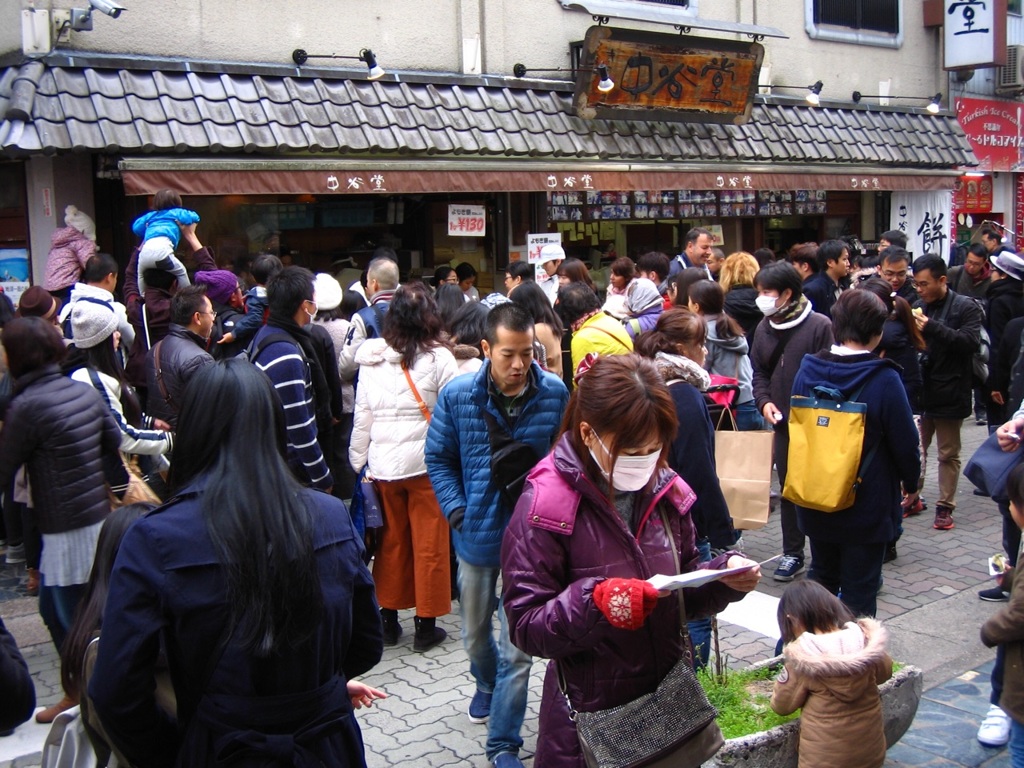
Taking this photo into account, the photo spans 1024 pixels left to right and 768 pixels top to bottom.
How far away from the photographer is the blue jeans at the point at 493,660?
168 inches

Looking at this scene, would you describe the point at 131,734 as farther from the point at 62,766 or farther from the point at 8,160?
the point at 8,160

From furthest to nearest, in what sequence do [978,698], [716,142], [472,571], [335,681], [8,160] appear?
[716,142]
[8,160]
[978,698]
[472,571]
[335,681]

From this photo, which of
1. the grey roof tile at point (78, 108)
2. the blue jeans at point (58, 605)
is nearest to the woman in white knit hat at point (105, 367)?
the blue jeans at point (58, 605)

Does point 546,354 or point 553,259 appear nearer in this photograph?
point 546,354

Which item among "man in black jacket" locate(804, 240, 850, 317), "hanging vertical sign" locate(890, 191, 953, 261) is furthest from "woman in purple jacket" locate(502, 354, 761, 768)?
"hanging vertical sign" locate(890, 191, 953, 261)

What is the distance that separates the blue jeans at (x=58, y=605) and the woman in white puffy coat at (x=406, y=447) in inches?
61.5

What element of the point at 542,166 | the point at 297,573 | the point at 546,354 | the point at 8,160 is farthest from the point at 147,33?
the point at 297,573

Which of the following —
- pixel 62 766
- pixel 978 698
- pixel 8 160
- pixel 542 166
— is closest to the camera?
pixel 62 766

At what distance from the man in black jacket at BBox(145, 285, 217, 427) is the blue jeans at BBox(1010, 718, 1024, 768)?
4393mm

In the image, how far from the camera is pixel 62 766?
2809 millimetres

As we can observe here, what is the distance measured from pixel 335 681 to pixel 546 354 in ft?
14.0

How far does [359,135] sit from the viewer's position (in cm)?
881

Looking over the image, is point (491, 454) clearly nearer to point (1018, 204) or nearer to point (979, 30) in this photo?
point (979, 30)

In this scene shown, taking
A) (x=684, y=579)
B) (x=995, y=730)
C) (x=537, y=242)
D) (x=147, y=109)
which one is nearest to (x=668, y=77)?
(x=537, y=242)
